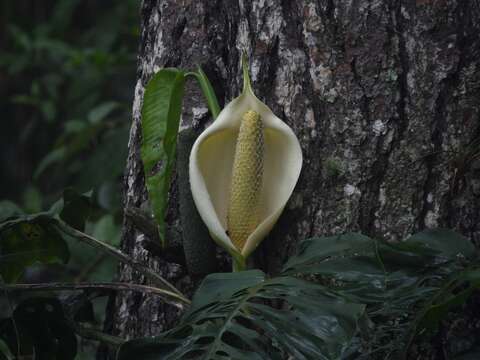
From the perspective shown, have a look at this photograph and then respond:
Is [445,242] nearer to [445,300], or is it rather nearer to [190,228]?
[445,300]

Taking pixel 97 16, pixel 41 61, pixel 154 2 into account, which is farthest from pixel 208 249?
pixel 97 16

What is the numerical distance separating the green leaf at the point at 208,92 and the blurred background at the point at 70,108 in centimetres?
74

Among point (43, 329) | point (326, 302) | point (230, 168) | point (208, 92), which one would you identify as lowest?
point (43, 329)

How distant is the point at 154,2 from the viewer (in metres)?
1.64

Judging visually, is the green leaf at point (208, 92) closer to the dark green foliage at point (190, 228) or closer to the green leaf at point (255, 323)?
the dark green foliage at point (190, 228)

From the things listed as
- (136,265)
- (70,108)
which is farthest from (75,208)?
(70,108)

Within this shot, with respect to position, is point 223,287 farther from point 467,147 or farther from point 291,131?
point 467,147

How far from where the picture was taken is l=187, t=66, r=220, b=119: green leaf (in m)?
1.44

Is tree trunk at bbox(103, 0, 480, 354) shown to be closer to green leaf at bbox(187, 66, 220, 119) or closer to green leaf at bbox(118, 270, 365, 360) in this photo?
green leaf at bbox(187, 66, 220, 119)

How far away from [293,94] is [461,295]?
0.49m

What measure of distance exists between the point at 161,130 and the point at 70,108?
215 cm

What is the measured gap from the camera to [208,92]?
4.73 ft

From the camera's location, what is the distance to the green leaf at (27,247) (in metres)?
1.58

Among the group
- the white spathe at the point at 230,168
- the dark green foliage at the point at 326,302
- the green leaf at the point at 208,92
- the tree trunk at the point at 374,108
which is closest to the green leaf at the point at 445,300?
the dark green foliage at the point at 326,302
